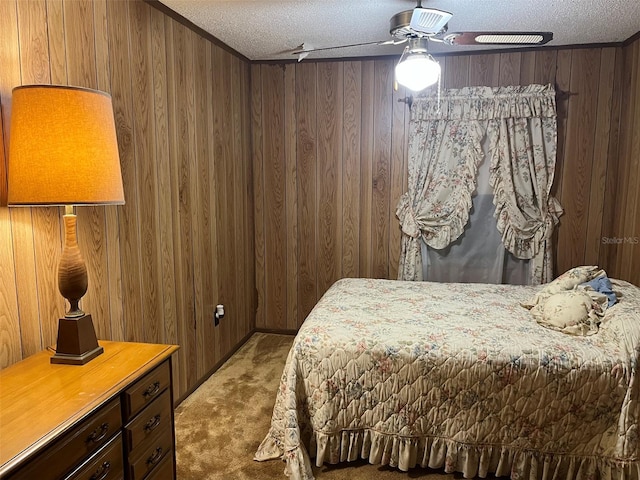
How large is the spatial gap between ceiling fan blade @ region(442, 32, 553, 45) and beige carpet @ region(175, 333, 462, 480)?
212cm

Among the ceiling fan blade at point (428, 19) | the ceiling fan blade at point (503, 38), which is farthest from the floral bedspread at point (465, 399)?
the ceiling fan blade at point (428, 19)

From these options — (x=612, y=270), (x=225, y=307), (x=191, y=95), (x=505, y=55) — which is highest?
(x=505, y=55)

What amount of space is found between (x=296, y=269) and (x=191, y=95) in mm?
1840

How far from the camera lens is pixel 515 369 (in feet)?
6.78

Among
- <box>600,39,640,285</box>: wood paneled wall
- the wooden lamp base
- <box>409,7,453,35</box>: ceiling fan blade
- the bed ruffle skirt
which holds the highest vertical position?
<box>409,7,453,35</box>: ceiling fan blade

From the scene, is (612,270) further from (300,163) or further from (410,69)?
(300,163)

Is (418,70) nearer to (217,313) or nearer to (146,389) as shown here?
(146,389)

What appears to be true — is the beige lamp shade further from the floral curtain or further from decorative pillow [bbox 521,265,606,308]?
the floral curtain

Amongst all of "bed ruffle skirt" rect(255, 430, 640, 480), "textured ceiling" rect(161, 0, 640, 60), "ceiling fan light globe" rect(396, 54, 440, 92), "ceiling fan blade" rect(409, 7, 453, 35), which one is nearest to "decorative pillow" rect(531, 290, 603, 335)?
"bed ruffle skirt" rect(255, 430, 640, 480)

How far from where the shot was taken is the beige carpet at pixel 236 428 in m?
2.27

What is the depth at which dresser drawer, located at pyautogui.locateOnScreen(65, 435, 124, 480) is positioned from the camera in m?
1.33

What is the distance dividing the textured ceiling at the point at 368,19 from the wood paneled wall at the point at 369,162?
Result: 28 centimetres

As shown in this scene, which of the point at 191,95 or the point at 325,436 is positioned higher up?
the point at 191,95

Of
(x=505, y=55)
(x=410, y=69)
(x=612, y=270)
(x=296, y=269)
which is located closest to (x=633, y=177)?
(x=612, y=270)
